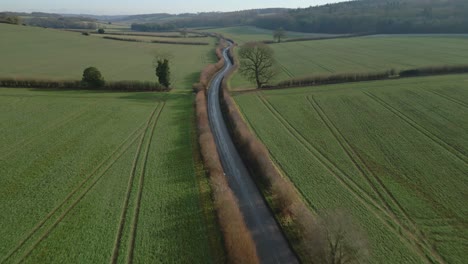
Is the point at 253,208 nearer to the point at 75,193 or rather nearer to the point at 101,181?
the point at 101,181

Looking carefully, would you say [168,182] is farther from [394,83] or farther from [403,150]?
[394,83]

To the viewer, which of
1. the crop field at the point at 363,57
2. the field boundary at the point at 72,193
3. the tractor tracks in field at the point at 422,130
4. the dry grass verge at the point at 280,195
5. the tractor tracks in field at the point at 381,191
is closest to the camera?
the field boundary at the point at 72,193

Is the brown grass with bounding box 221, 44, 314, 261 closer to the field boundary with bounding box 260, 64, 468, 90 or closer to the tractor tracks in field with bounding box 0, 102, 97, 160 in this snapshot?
the tractor tracks in field with bounding box 0, 102, 97, 160

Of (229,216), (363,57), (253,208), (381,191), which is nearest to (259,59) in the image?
(363,57)

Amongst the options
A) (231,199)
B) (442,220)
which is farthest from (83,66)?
(442,220)

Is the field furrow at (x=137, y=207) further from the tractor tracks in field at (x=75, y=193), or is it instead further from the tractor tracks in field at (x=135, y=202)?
the tractor tracks in field at (x=75, y=193)

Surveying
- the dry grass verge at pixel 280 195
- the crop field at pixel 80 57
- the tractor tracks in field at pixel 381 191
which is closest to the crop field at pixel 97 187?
the dry grass verge at pixel 280 195

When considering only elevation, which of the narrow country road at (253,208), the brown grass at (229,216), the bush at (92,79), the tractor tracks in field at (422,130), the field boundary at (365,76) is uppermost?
the bush at (92,79)
